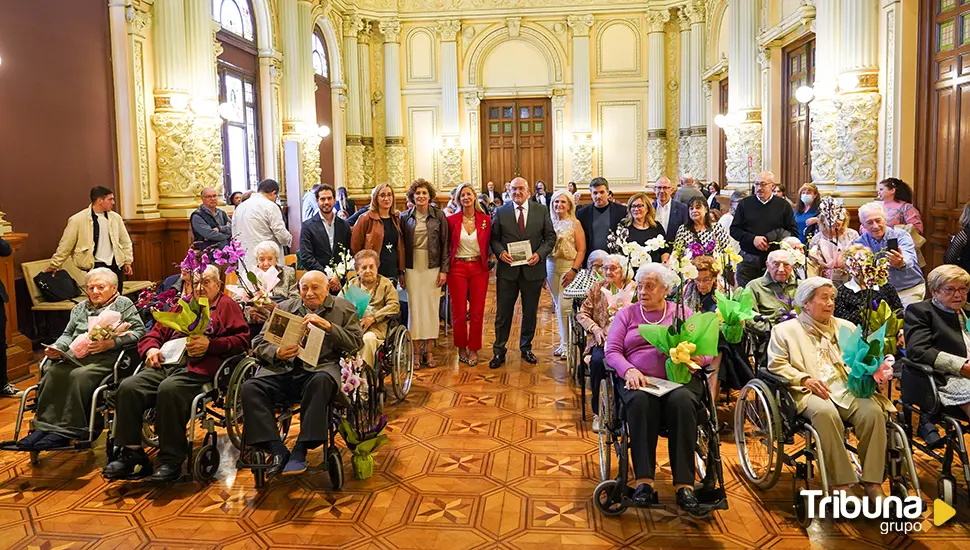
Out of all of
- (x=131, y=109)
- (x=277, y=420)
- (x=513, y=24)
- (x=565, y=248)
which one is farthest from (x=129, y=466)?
(x=513, y=24)

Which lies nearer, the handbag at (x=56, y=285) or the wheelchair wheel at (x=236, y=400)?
the wheelchair wheel at (x=236, y=400)

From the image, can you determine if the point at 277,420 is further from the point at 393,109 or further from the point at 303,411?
the point at 393,109

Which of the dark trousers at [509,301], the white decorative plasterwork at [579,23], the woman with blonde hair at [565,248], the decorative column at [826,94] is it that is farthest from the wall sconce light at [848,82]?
the white decorative plasterwork at [579,23]

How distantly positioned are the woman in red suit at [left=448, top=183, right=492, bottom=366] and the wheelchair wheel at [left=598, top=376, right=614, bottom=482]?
3.05 metres

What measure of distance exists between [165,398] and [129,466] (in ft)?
1.51

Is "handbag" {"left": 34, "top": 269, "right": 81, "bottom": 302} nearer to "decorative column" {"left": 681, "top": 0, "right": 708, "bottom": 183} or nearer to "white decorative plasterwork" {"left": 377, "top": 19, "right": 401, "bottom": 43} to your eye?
"white decorative plasterwork" {"left": 377, "top": 19, "right": 401, "bottom": 43}

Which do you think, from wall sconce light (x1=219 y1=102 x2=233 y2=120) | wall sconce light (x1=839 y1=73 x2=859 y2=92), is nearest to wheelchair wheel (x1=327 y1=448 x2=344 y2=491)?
wall sconce light (x1=839 y1=73 x2=859 y2=92)

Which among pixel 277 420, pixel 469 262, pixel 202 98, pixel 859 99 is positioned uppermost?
pixel 202 98

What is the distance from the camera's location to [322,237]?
22.5 ft

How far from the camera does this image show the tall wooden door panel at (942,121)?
7156 mm

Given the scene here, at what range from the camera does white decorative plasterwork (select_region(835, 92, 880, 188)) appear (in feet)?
27.2

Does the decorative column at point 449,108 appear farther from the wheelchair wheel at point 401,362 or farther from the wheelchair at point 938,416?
the wheelchair at point 938,416

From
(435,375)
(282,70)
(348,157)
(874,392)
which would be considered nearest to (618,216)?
(435,375)

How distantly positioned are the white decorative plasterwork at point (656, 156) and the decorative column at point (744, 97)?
5384mm
